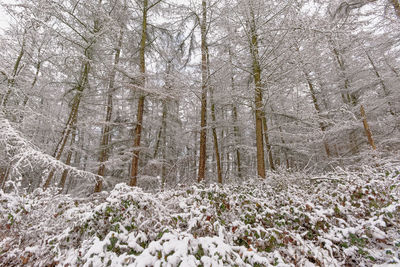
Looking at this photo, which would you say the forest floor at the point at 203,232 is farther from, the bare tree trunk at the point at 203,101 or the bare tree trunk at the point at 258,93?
the bare tree trunk at the point at 203,101

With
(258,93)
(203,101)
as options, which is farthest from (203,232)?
(203,101)

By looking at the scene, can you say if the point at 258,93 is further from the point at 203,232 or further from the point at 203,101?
the point at 203,232

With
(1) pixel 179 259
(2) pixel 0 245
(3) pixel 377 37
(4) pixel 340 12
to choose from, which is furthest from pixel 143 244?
(3) pixel 377 37

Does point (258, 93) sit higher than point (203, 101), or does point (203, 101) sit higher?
point (203, 101)

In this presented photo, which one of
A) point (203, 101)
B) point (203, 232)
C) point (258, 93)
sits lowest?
point (203, 232)

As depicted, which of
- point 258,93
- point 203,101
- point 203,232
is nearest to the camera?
point 203,232

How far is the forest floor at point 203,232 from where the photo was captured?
5.96ft

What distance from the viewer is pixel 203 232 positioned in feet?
8.71

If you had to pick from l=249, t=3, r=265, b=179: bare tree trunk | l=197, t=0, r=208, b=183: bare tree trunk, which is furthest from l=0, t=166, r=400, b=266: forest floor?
l=197, t=0, r=208, b=183: bare tree trunk

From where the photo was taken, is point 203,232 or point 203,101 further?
point 203,101

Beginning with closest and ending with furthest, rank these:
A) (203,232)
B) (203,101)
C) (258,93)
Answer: (203,232), (258,93), (203,101)

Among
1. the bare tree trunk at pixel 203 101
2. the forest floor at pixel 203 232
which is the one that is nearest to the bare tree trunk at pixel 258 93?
the bare tree trunk at pixel 203 101

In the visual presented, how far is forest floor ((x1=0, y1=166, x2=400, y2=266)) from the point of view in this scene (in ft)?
5.96

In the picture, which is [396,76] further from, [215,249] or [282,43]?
[215,249]
